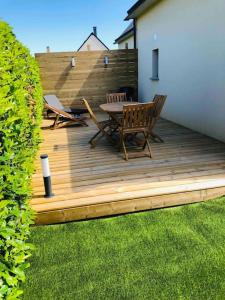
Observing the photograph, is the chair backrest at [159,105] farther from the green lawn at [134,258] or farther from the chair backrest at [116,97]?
the green lawn at [134,258]

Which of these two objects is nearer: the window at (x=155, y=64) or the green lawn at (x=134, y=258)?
the green lawn at (x=134, y=258)

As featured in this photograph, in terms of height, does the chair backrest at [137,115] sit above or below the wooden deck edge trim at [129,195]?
above

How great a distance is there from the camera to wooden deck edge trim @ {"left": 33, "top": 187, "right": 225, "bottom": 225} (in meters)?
3.20

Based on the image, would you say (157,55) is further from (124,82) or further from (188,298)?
(188,298)

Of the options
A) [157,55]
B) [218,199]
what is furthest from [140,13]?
[218,199]

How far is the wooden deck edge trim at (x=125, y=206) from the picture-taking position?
126 inches

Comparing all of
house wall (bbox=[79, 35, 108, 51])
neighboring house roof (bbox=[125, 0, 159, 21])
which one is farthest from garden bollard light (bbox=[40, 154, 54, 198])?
house wall (bbox=[79, 35, 108, 51])

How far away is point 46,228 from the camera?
3143mm

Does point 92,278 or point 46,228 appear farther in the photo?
point 46,228

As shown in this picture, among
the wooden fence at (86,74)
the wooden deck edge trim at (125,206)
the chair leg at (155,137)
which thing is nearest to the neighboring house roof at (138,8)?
the wooden fence at (86,74)

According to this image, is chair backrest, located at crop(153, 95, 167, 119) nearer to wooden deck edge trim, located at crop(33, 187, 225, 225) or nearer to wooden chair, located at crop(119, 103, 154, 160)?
wooden chair, located at crop(119, 103, 154, 160)

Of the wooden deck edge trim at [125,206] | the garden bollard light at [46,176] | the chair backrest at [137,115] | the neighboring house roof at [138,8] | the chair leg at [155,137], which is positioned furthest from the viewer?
the neighboring house roof at [138,8]

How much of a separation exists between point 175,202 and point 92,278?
153cm

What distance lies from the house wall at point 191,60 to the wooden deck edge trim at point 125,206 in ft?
8.48
